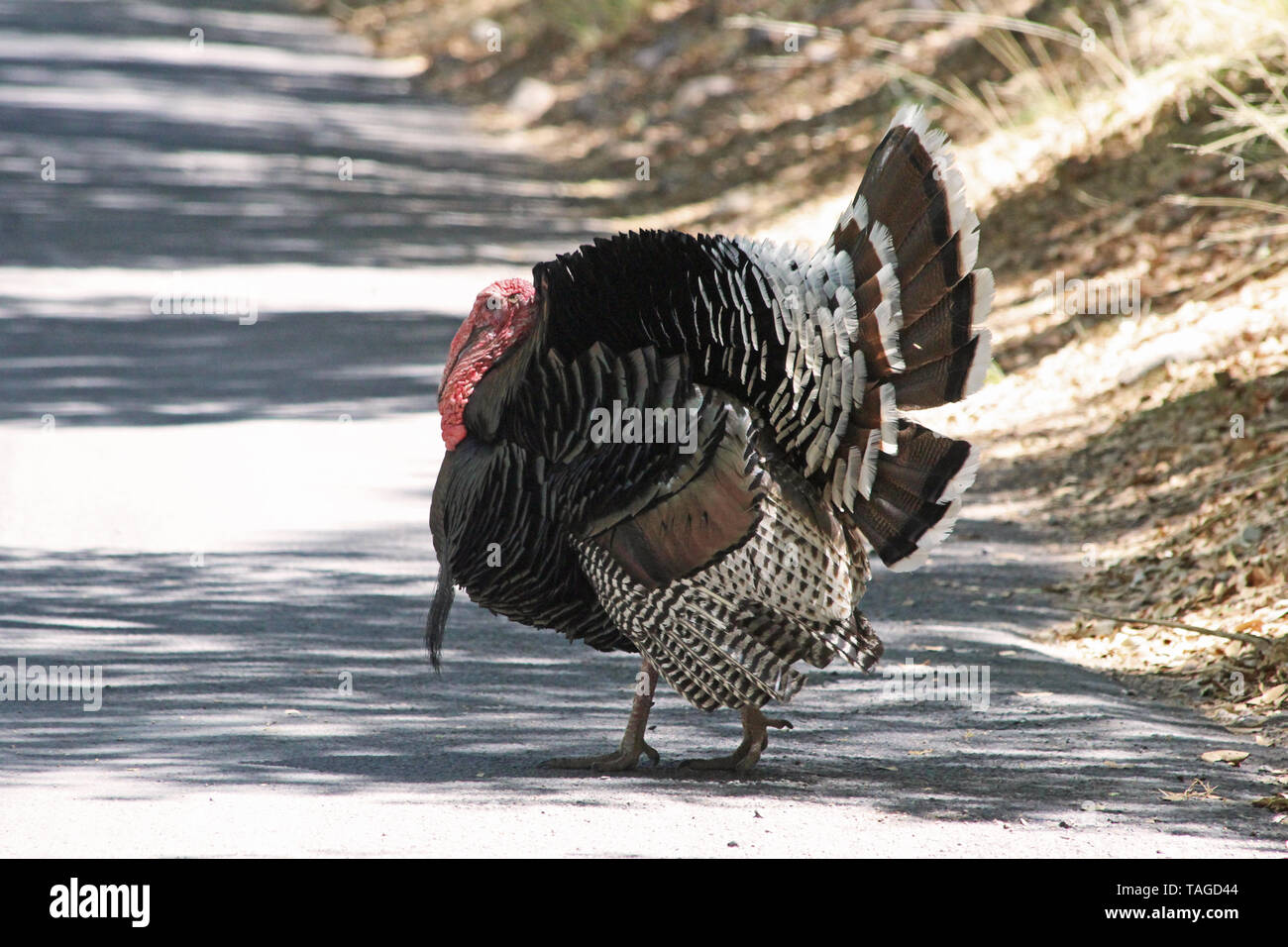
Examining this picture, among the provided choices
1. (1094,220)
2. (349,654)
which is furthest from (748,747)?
(1094,220)

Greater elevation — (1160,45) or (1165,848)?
(1160,45)

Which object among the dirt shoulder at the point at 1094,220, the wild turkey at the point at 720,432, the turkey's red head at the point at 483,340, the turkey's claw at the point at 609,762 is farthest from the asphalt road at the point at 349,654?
the turkey's red head at the point at 483,340

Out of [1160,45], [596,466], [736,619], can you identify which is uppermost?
[1160,45]

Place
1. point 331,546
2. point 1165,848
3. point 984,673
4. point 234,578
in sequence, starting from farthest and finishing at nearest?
1. point 331,546
2. point 234,578
3. point 984,673
4. point 1165,848

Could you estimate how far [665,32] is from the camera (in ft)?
72.8

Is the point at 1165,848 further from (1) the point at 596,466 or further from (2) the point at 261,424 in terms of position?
(2) the point at 261,424

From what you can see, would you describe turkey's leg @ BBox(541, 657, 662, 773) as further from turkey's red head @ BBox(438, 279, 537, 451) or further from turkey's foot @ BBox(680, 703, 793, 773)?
turkey's red head @ BBox(438, 279, 537, 451)

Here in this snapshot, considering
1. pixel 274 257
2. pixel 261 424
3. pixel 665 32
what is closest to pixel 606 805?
pixel 261 424

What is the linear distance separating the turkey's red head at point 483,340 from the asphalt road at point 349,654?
1.12 metres

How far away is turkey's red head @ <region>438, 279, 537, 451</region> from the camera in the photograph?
5.14 meters

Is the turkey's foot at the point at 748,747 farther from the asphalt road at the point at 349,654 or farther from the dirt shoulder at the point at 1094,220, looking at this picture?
the dirt shoulder at the point at 1094,220

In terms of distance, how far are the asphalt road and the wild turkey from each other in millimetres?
569

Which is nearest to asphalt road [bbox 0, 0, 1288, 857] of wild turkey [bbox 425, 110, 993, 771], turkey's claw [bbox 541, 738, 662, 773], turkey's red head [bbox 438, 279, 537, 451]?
turkey's claw [bbox 541, 738, 662, 773]

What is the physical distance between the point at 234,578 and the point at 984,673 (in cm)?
331
